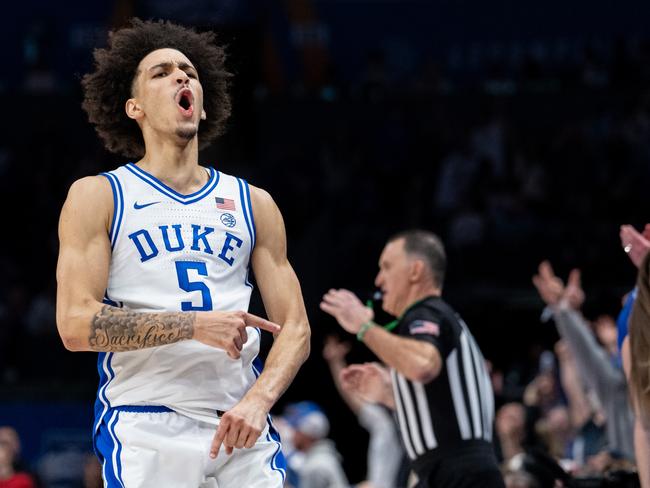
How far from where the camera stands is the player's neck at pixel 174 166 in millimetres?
4844

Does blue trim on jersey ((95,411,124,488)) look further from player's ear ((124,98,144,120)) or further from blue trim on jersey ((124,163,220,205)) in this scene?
player's ear ((124,98,144,120))

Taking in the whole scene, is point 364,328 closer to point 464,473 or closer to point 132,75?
point 464,473

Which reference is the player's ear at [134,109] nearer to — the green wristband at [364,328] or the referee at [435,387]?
the referee at [435,387]

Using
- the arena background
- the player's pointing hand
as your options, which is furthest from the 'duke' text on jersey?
the arena background

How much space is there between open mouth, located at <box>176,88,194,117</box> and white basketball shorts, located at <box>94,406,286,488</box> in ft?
3.84

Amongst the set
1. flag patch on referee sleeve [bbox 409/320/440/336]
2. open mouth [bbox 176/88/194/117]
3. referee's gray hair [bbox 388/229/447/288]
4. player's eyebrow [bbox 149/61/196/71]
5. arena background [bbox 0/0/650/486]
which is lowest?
flag patch on referee sleeve [bbox 409/320/440/336]

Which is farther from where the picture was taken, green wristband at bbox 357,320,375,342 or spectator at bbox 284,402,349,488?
spectator at bbox 284,402,349,488

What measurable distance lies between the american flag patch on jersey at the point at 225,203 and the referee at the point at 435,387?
4.85 feet

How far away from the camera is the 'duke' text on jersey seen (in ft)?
15.1

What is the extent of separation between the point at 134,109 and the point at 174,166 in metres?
0.32

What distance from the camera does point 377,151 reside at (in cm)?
1545

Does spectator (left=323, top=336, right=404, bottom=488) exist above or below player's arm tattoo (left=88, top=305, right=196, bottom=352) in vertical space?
below

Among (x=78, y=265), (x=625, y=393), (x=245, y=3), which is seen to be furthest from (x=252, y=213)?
(x=245, y=3)

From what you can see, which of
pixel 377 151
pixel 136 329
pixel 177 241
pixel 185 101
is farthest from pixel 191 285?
pixel 377 151
